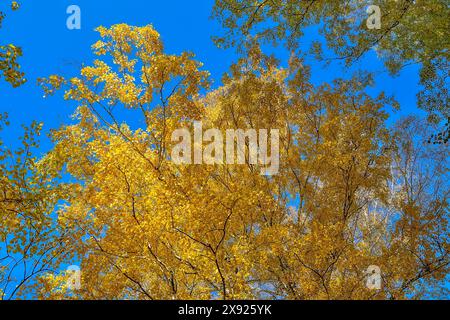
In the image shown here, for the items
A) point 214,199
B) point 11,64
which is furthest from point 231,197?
point 11,64

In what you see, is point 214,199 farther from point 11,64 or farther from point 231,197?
point 11,64

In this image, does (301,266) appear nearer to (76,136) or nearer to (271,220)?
(271,220)

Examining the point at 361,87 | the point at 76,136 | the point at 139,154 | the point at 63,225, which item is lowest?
the point at 63,225

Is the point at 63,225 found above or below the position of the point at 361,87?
below

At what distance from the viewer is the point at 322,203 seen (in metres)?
11.0

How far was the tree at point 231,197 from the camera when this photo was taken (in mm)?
7465

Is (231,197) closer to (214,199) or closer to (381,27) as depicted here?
(214,199)

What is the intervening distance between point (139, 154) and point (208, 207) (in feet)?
10.9

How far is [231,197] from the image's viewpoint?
22.7 ft

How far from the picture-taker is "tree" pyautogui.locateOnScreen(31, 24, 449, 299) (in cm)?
746
